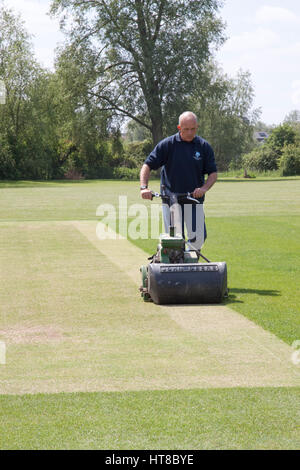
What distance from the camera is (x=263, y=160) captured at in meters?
75.5

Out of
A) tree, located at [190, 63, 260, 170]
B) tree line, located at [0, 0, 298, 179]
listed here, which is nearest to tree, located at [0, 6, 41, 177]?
tree line, located at [0, 0, 298, 179]

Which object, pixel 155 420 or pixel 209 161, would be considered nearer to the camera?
pixel 155 420

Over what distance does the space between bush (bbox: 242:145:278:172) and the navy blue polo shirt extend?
68160 mm

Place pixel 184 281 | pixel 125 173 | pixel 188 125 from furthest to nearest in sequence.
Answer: pixel 125 173 → pixel 188 125 → pixel 184 281

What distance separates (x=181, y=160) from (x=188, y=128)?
414 millimetres

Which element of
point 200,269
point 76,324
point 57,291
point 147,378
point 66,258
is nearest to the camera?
point 147,378

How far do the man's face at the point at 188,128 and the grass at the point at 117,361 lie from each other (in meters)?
1.94

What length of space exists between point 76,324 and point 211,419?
2732 mm

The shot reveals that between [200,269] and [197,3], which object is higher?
[197,3]

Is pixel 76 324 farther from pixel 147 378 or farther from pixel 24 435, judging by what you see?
pixel 24 435

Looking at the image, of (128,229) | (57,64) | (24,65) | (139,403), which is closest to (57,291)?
(139,403)

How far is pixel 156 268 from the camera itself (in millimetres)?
7184

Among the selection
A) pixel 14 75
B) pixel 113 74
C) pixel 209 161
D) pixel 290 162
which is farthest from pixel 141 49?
pixel 209 161

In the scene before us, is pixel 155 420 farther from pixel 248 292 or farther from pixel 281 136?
pixel 281 136
